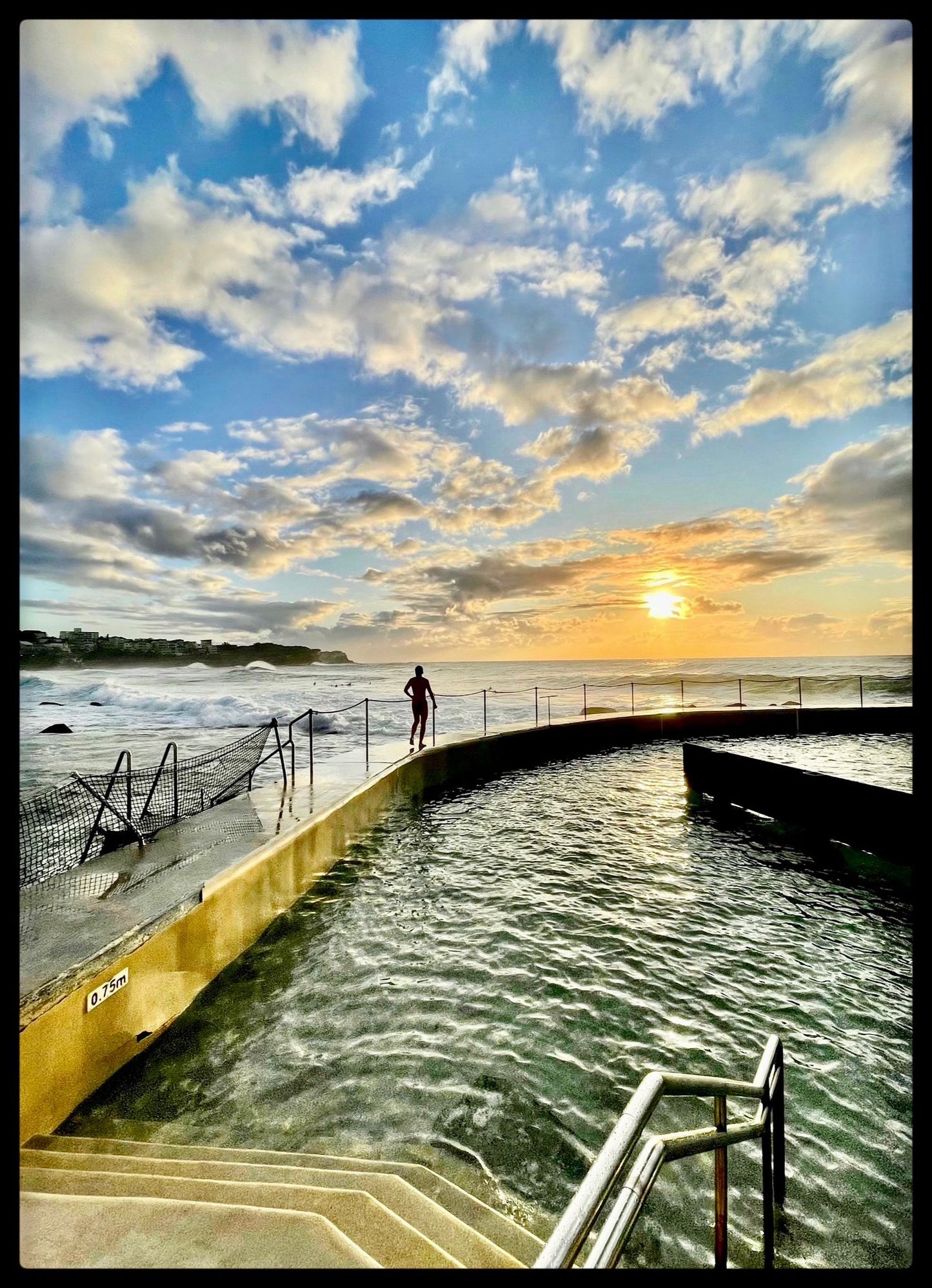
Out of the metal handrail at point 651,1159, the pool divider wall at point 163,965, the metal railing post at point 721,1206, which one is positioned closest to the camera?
the metal handrail at point 651,1159

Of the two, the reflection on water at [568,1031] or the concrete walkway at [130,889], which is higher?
the concrete walkway at [130,889]

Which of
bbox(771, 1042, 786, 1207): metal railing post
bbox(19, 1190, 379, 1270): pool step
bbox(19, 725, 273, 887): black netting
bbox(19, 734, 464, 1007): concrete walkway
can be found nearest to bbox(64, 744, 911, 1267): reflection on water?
bbox(771, 1042, 786, 1207): metal railing post

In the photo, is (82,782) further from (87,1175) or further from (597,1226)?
(597,1226)

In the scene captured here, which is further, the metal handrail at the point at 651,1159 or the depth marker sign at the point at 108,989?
the depth marker sign at the point at 108,989

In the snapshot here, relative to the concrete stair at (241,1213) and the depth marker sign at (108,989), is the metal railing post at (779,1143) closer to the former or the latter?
the concrete stair at (241,1213)

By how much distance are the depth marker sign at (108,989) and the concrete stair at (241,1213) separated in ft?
1.83

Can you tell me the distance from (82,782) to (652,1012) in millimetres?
5282

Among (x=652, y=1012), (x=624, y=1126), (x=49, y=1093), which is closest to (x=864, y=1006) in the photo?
(x=652, y=1012)

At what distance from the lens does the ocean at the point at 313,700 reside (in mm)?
20938

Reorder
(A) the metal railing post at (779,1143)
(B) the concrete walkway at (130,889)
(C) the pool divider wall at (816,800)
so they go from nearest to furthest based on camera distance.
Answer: (A) the metal railing post at (779,1143), (B) the concrete walkway at (130,889), (C) the pool divider wall at (816,800)

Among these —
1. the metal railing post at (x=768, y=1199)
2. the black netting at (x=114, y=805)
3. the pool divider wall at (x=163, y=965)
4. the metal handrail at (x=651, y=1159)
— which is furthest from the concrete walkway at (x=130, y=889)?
the metal railing post at (x=768, y=1199)

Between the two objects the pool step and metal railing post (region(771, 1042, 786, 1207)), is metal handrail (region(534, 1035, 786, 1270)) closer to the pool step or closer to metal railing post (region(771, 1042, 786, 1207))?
metal railing post (region(771, 1042, 786, 1207))

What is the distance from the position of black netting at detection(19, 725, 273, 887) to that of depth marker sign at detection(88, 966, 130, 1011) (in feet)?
4.03

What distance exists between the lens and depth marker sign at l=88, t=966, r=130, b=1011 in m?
2.99
